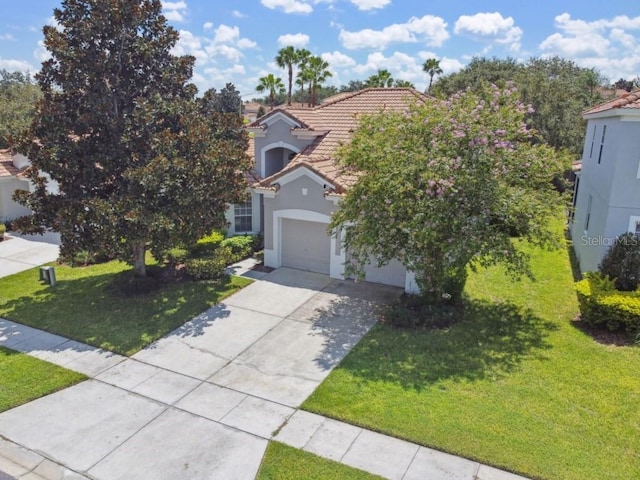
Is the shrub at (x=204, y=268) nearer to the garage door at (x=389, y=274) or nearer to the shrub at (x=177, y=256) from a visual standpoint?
the shrub at (x=177, y=256)

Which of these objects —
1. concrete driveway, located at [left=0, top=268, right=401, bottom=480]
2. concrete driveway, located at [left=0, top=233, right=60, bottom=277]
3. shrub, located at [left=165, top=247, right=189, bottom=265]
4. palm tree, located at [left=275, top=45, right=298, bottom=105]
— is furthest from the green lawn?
palm tree, located at [left=275, top=45, right=298, bottom=105]

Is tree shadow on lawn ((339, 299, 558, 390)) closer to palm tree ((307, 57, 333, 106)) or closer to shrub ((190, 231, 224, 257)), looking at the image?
shrub ((190, 231, 224, 257))

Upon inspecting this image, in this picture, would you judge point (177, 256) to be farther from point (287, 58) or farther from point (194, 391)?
point (287, 58)

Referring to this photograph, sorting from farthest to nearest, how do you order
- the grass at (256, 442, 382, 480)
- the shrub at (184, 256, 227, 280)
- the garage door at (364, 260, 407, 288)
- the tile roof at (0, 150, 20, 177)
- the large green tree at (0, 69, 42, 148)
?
the large green tree at (0, 69, 42, 148) < the tile roof at (0, 150, 20, 177) < the shrub at (184, 256, 227, 280) < the garage door at (364, 260, 407, 288) < the grass at (256, 442, 382, 480)

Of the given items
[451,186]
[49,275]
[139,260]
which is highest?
[451,186]

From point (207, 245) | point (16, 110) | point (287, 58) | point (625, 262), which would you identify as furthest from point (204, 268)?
point (287, 58)

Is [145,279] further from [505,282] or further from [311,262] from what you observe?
[505,282]
